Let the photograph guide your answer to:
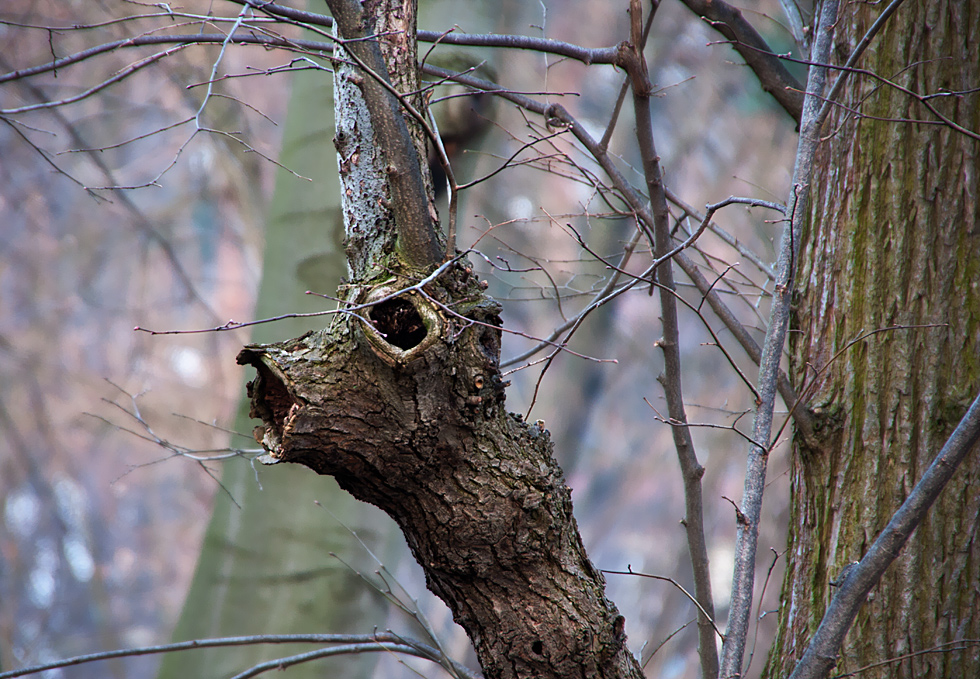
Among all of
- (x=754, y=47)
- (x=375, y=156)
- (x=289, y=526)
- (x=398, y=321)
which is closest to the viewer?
(x=398, y=321)

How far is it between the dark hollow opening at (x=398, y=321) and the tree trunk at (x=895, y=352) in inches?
44.8

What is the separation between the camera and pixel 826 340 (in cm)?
195

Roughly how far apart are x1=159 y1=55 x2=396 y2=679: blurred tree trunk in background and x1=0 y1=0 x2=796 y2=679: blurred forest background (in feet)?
0.86

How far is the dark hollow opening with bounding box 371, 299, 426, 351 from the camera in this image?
131cm

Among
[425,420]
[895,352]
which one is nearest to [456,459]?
[425,420]

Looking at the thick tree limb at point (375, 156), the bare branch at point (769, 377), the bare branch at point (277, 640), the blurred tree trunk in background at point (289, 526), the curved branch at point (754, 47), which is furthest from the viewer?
the blurred tree trunk in background at point (289, 526)

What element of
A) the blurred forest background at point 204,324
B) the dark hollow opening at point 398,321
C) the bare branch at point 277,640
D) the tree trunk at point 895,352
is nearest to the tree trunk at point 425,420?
the dark hollow opening at point 398,321

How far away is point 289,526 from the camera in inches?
119

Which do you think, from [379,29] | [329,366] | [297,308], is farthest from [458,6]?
[329,366]

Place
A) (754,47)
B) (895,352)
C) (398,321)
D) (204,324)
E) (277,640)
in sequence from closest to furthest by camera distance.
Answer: (398,321) < (277,640) < (895,352) < (754,47) < (204,324)

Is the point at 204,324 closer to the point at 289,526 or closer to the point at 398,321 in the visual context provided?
the point at 289,526

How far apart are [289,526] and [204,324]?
6686 millimetres

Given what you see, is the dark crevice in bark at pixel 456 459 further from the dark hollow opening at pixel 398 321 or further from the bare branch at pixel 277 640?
the bare branch at pixel 277 640

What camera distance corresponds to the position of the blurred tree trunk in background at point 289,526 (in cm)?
301
